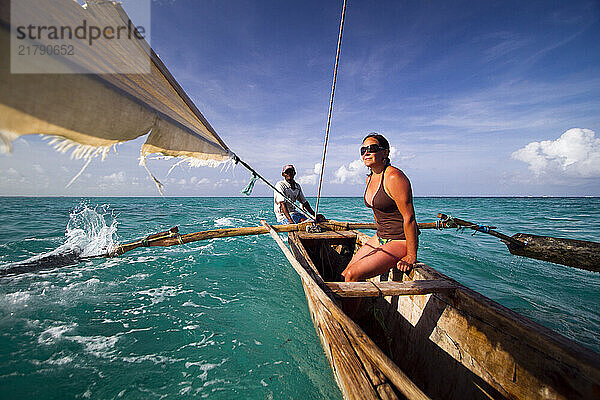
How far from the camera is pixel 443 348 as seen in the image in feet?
8.31

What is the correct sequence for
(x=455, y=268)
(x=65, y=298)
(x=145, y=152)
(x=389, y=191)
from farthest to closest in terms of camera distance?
1. (x=455, y=268)
2. (x=65, y=298)
3. (x=389, y=191)
4. (x=145, y=152)

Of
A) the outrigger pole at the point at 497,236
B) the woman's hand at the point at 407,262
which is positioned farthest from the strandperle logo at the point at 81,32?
the outrigger pole at the point at 497,236

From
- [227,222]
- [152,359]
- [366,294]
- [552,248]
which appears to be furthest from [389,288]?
→ [227,222]

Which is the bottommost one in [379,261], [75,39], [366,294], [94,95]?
[366,294]

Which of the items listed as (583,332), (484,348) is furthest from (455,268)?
(484,348)

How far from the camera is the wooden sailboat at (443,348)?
146 cm

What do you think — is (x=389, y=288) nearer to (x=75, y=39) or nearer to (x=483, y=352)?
(x=483, y=352)

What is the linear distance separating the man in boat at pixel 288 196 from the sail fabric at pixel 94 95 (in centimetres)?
443

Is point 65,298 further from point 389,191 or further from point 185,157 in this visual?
point 389,191

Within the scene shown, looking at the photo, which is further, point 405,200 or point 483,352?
point 405,200

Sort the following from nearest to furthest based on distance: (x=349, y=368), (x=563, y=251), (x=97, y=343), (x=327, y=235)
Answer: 1. (x=349, y=368)
2. (x=97, y=343)
3. (x=327, y=235)
4. (x=563, y=251)

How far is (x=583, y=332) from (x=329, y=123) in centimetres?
592

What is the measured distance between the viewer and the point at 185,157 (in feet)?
6.85

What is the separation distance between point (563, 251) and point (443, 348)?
622cm
